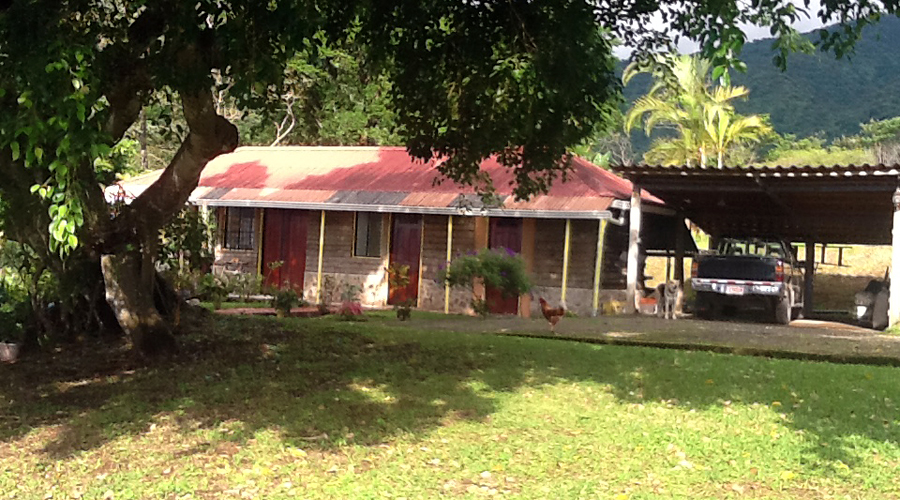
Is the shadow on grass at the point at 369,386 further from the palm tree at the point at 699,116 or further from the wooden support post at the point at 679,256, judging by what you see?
the palm tree at the point at 699,116

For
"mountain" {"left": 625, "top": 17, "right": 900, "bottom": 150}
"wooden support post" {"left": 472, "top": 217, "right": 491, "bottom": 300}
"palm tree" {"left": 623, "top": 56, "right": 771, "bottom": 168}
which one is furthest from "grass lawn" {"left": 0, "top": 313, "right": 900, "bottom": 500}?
"mountain" {"left": 625, "top": 17, "right": 900, "bottom": 150}

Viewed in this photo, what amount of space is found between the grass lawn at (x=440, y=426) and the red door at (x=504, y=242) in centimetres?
828

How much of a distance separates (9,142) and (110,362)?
4209 mm

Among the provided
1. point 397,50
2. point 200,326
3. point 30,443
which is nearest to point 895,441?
point 397,50

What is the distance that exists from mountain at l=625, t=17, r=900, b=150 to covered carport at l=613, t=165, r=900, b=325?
35659 millimetres

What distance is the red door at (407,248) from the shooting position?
19.4 m

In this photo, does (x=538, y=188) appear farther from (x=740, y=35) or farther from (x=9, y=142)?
(x=9, y=142)

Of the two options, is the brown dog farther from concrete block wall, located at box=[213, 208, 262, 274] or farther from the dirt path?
concrete block wall, located at box=[213, 208, 262, 274]

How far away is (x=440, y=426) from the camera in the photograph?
6.75 m

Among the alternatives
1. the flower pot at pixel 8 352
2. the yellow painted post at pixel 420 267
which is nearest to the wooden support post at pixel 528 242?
the yellow painted post at pixel 420 267

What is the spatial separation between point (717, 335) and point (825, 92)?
184ft

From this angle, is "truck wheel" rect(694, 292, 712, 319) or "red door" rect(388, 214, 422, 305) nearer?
"truck wheel" rect(694, 292, 712, 319)

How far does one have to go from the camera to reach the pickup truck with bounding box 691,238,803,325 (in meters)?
16.8

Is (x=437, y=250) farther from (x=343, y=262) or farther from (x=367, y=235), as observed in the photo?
(x=343, y=262)
